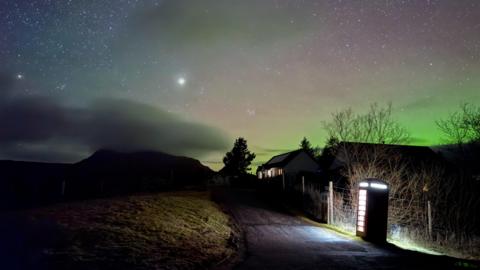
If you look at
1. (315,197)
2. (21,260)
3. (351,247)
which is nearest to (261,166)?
(315,197)

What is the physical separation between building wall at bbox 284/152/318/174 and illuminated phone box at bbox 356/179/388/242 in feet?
129

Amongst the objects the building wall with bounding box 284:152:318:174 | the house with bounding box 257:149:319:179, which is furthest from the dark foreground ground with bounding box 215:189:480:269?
the building wall with bounding box 284:152:318:174

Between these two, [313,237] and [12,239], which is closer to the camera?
[12,239]

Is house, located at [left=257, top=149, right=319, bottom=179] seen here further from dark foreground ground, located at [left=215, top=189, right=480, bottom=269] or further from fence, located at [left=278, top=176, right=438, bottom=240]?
dark foreground ground, located at [left=215, top=189, right=480, bottom=269]

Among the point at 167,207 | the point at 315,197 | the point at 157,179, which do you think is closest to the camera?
the point at 167,207

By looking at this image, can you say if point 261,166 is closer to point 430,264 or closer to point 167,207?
point 167,207

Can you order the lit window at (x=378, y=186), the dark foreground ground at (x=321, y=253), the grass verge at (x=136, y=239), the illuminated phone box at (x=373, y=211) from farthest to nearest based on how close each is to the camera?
the lit window at (x=378, y=186) → the illuminated phone box at (x=373, y=211) → the dark foreground ground at (x=321, y=253) → the grass verge at (x=136, y=239)

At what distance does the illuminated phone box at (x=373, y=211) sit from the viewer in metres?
12.2

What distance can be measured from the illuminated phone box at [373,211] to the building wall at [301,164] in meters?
39.3

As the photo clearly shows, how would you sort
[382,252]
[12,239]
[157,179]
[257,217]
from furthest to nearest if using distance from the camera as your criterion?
[157,179] → [257,217] → [382,252] → [12,239]

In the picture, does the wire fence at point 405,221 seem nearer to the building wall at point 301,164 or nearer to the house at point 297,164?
the house at point 297,164

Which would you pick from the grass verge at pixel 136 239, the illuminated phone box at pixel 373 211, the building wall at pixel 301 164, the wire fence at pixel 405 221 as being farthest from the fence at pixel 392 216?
the building wall at pixel 301 164

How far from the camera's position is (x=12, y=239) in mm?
8227

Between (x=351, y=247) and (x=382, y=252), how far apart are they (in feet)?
3.13
